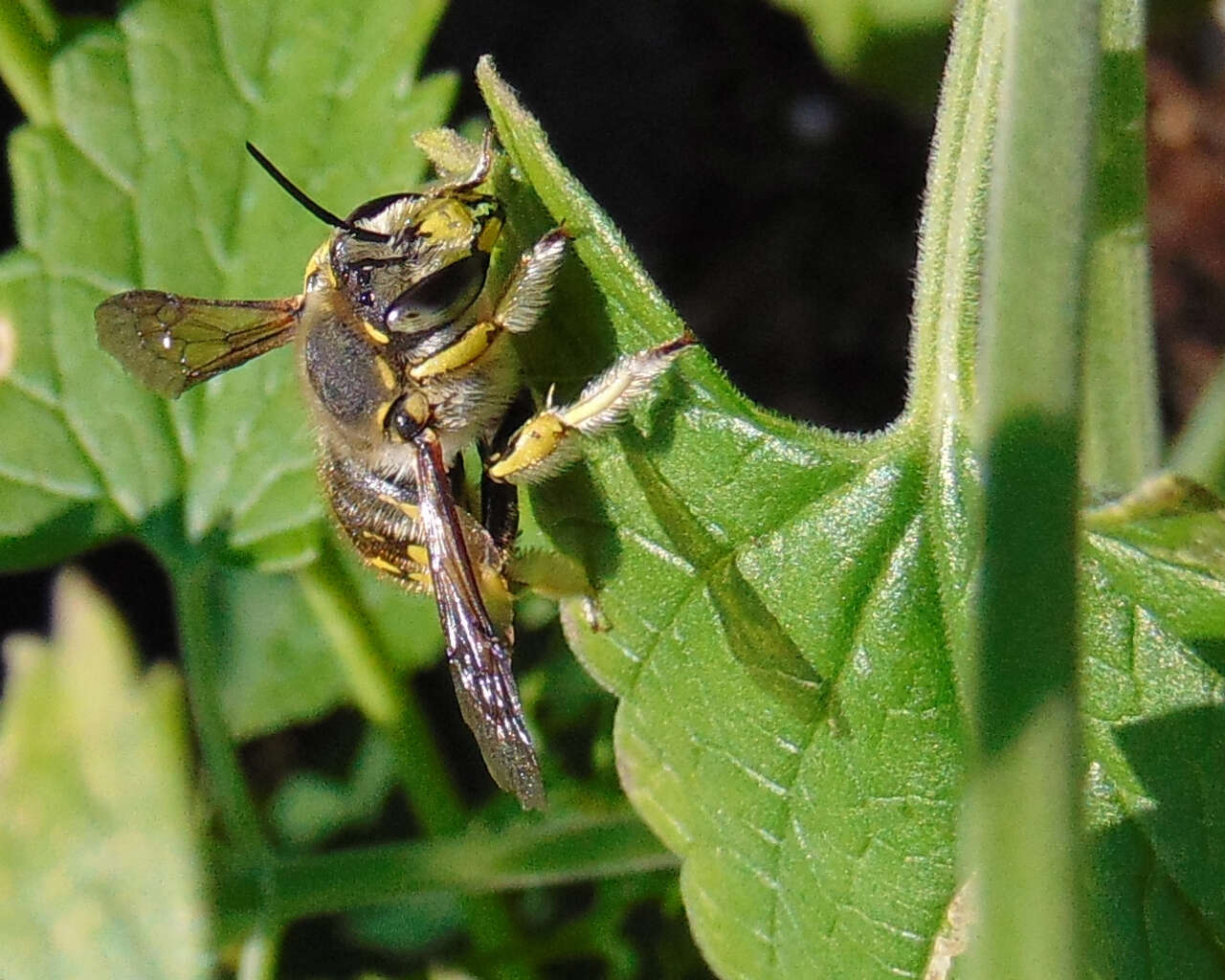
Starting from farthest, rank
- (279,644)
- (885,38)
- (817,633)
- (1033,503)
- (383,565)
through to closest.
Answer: (279,644) → (885,38) → (383,565) → (817,633) → (1033,503)

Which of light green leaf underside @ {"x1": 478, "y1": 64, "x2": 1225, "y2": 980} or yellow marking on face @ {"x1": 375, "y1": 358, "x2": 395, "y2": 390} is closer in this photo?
light green leaf underside @ {"x1": 478, "y1": 64, "x2": 1225, "y2": 980}

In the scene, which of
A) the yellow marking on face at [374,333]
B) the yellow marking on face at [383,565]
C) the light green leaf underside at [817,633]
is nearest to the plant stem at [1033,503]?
the light green leaf underside at [817,633]

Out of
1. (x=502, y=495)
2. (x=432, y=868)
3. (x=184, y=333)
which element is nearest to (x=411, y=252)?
(x=502, y=495)

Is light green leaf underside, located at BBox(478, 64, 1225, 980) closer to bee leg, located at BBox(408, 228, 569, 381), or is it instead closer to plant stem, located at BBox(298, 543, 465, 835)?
bee leg, located at BBox(408, 228, 569, 381)

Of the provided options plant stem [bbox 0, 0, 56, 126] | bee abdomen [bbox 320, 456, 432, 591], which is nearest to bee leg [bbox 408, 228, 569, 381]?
bee abdomen [bbox 320, 456, 432, 591]

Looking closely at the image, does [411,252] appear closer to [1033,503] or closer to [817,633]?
[817,633]

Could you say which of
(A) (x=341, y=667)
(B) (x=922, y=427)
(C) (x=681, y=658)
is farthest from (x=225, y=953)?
(B) (x=922, y=427)
